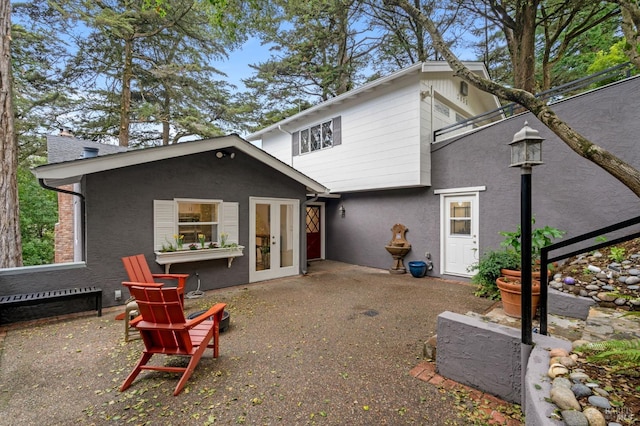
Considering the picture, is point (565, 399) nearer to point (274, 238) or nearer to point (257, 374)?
point (257, 374)

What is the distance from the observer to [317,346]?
333 centimetres

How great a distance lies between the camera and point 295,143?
10.3 meters

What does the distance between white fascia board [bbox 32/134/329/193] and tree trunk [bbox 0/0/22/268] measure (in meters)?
1.30

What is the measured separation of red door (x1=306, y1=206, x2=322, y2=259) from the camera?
32.4 ft

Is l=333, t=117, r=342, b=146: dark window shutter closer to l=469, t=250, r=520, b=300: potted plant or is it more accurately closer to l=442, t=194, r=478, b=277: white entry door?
l=442, t=194, r=478, b=277: white entry door

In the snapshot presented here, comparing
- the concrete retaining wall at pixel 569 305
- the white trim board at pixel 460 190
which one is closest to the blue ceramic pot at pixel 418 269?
the white trim board at pixel 460 190

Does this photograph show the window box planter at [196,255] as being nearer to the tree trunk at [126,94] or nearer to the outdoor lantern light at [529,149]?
the outdoor lantern light at [529,149]

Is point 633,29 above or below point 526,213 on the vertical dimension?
above

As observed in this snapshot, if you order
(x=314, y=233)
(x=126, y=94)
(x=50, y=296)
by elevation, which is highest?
(x=126, y=94)

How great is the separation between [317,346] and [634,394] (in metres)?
2.62

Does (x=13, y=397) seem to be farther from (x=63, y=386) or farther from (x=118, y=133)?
(x=118, y=133)

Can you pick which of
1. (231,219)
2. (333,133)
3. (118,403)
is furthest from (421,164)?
(118,403)

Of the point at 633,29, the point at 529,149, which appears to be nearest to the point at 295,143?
the point at 633,29

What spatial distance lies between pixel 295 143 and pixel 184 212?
5657 mm
